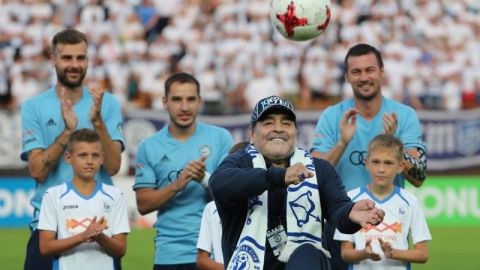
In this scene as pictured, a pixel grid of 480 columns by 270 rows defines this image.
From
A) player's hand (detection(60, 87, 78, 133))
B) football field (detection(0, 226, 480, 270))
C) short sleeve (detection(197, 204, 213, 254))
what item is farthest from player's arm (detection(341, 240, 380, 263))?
football field (detection(0, 226, 480, 270))

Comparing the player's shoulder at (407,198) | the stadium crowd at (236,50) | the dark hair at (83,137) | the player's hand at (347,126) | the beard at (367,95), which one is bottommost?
the player's shoulder at (407,198)

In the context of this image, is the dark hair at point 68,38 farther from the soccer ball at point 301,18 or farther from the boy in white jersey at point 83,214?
the soccer ball at point 301,18

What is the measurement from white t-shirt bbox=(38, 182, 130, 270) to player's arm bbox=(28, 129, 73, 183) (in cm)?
21

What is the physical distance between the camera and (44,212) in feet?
26.9

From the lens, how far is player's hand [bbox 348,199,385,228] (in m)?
5.91

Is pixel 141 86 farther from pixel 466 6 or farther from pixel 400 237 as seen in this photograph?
pixel 400 237

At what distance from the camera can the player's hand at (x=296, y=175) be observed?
19.0ft

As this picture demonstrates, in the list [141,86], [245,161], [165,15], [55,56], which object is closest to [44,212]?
[55,56]

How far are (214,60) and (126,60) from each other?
1.91 m

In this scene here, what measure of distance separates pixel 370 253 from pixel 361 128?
1359 millimetres

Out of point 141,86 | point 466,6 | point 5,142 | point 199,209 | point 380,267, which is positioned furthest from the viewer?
point 466,6

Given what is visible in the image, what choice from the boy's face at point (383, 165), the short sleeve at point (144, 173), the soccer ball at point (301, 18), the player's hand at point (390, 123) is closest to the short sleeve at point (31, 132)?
the short sleeve at point (144, 173)

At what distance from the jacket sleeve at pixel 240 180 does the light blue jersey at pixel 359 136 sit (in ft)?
7.89

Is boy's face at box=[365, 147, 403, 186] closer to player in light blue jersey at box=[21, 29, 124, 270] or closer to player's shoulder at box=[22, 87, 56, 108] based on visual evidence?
player in light blue jersey at box=[21, 29, 124, 270]
